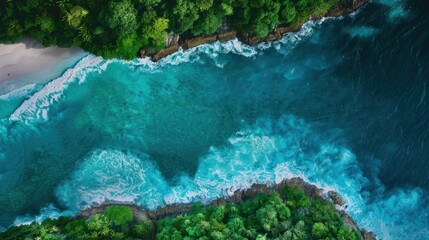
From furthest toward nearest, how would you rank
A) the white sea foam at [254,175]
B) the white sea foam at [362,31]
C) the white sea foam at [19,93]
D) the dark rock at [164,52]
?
the white sea foam at [362,31] → the dark rock at [164,52] → the white sea foam at [19,93] → the white sea foam at [254,175]

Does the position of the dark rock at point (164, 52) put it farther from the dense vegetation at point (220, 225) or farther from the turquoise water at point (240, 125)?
the dense vegetation at point (220, 225)

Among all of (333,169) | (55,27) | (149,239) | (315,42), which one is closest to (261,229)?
(149,239)

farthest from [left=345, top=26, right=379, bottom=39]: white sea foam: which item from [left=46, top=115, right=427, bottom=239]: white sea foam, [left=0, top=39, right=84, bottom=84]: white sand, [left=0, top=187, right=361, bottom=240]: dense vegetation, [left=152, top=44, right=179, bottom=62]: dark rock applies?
[left=0, top=39, right=84, bottom=84]: white sand

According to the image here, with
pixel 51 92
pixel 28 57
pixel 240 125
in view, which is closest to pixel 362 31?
pixel 240 125

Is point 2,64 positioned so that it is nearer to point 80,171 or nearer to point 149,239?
point 80,171

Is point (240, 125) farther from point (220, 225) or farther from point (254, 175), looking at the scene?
point (220, 225)

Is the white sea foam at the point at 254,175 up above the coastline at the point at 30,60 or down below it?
below

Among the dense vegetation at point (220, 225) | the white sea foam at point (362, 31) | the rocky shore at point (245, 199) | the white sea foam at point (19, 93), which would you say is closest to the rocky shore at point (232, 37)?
the white sea foam at point (362, 31)
